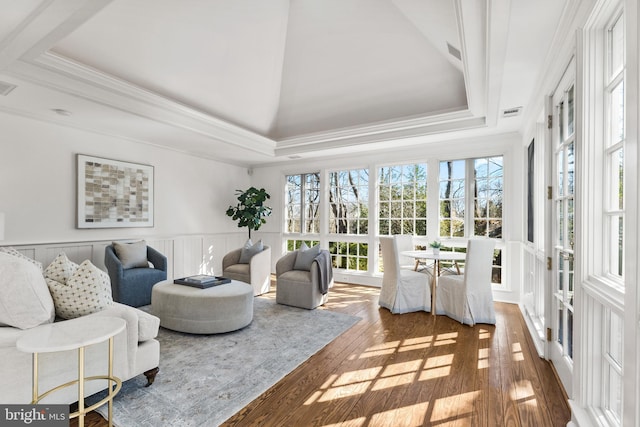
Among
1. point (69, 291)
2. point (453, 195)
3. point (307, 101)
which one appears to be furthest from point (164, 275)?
point (453, 195)

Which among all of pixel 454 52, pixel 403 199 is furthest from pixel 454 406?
pixel 403 199

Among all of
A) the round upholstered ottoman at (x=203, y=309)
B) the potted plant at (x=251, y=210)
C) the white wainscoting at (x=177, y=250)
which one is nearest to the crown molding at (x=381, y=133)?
the potted plant at (x=251, y=210)

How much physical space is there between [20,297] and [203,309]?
1.52m

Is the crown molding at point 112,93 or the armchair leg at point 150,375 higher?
the crown molding at point 112,93

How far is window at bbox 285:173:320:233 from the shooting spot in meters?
6.36

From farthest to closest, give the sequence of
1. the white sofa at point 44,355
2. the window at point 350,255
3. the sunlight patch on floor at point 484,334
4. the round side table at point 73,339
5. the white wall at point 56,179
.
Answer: the window at point 350,255, the white wall at point 56,179, the sunlight patch on floor at point 484,334, the white sofa at point 44,355, the round side table at point 73,339

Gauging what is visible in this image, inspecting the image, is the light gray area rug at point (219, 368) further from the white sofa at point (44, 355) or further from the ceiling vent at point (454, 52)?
the ceiling vent at point (454, 52)

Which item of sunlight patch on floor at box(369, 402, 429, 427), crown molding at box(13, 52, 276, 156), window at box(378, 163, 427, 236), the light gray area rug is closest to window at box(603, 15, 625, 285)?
sunlight patch on floor at box(369, 402, 429, 427)

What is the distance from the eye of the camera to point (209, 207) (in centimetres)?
617

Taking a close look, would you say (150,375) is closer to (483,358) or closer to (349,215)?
(483,358)

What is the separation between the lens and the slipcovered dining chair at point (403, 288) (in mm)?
3979

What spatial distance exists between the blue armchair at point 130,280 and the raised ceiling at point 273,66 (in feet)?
5.86

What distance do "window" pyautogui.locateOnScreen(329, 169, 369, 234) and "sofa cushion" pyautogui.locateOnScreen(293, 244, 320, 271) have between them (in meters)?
1.62

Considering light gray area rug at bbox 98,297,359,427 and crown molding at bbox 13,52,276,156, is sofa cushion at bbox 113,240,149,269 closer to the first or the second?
light gray area rug at bbox 98,297,359,427
